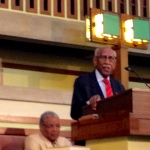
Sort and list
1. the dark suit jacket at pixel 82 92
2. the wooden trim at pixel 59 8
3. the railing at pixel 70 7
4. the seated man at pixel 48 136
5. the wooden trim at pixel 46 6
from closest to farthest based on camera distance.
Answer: the dark suit jacket at pixel 82 92 < the seated man at pixel 48 136 < the railing at pixel 70 7 < the wooden trim at pixel 46 6 < the wooden trim at pixel 59 8

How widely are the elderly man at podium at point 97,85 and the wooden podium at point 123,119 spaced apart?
24cm

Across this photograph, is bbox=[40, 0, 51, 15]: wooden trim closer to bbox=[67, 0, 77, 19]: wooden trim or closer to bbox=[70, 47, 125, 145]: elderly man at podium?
bbox=[67, 0, 77, 19]: wooden trim

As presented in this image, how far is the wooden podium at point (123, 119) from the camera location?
3443 mm

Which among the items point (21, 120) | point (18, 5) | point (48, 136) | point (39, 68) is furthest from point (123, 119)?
point (39, 68)

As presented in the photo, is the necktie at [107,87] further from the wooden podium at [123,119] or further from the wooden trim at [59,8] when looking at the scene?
the wooden trim at [59,8]

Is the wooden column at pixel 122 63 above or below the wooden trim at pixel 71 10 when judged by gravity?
below

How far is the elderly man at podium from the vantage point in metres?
4.23

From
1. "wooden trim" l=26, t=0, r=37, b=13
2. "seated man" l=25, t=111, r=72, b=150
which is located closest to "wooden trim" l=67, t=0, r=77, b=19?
"wooden trim" l=26, t=0, r=37, b=13

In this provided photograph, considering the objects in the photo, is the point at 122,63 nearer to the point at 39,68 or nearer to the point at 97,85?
the point at 39,68

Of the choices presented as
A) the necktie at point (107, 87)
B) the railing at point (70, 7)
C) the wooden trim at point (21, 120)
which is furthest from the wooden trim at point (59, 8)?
the necktie at point (107, 87)

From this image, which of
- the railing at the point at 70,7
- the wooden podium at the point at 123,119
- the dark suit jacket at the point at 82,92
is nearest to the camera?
the wooden podium at the point at 123,119

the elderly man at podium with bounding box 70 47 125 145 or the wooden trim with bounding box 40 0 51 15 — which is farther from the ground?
the wooden trim with bounding box 40 0 51 15

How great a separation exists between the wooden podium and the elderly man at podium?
0.79ft

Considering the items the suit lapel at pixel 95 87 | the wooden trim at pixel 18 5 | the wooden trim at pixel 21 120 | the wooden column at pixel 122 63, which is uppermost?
the wooden trim at pixel 18 5
